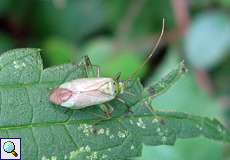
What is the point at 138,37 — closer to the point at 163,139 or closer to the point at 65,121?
the point at 163,139

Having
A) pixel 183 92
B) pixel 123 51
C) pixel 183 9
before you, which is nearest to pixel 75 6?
pixel 123 51

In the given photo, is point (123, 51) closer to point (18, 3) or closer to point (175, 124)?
point (18, 3)

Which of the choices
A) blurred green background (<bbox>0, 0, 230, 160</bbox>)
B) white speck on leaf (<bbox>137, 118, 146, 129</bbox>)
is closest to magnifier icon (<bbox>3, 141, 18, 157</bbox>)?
white speck on leaf (<bbox>137, 118, 146, 129</bbox>)

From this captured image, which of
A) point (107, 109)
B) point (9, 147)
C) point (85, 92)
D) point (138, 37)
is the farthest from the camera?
point (138, 37)

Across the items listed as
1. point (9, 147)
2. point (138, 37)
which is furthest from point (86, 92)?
point (138, 37)

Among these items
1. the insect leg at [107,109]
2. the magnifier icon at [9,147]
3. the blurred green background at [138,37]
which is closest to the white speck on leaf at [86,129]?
the insect leg at [107,109]

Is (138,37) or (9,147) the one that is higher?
(138,37)

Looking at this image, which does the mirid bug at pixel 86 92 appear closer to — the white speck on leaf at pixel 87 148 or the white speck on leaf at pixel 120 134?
the white speck on leaf at pixel 120 134
